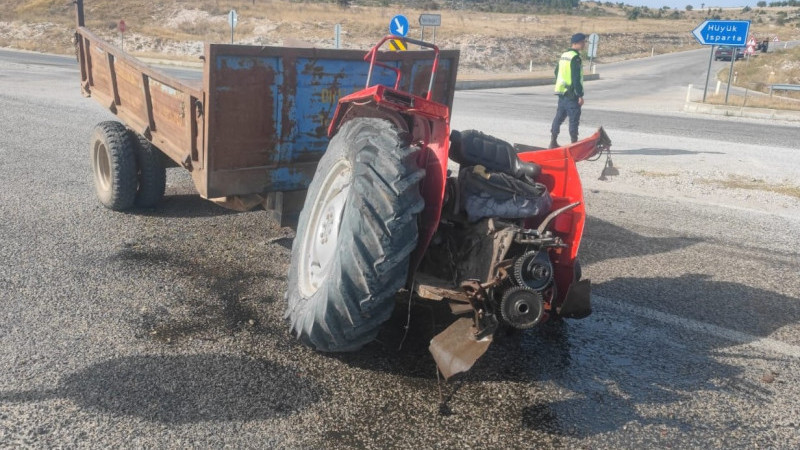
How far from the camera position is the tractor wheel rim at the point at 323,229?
3.98 m

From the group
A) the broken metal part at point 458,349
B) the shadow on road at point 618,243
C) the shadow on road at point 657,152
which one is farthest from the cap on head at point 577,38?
the broken metal part at point 458,349

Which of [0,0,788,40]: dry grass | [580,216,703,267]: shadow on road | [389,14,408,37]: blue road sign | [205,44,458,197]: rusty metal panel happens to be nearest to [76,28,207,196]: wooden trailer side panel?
[205,44,458,197]: rusty metal panel

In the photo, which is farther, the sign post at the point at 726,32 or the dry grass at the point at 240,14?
the dry grass at the point at 240,14

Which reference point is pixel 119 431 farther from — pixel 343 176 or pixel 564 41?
pixel 564 41

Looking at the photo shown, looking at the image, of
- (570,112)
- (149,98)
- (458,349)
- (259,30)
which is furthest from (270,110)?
(259,30)

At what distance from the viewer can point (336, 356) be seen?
4.28 meters

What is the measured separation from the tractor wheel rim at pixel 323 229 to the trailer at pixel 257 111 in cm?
123

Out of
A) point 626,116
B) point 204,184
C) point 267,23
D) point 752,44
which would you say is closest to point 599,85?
point 752,44

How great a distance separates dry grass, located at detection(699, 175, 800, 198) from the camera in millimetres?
9945

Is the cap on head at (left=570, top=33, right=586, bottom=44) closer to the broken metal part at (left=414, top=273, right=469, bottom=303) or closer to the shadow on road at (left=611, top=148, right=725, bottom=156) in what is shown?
the shadow on road at (left=611, top=148, right=725, bottom=156)

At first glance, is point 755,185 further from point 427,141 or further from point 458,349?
point 458,349

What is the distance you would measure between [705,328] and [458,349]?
7.94ft

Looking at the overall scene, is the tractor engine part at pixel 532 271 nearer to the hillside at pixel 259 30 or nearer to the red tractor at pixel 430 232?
the red tractor at pixel 430 232

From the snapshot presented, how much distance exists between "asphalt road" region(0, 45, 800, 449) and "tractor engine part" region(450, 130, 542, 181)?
3.89ft
